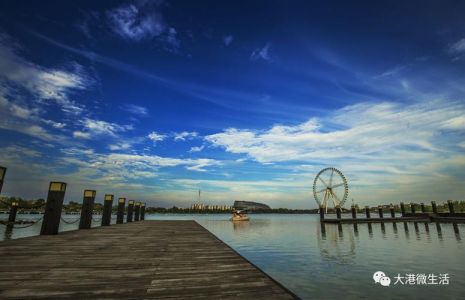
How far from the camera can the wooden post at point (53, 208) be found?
12547mm

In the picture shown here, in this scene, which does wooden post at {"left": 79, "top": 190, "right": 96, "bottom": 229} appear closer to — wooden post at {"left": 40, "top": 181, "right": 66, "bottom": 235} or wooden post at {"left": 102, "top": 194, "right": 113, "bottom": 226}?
wooden post at {"left": 40, "top": 181, "right": 66, "bottom": 235}

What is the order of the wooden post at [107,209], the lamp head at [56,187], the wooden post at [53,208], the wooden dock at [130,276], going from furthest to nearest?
1. the wooden post at [107,209]
2. the lamp head at [56,187]
3. the wooden post at [53,208]
4. the wooden dock at [130,276]

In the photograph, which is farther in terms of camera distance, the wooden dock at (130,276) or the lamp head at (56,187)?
the lamp head at (56,187)

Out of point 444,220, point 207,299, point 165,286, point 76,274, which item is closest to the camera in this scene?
point 207,299

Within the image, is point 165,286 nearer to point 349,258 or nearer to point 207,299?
point 207,299

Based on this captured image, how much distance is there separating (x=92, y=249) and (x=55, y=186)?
6.29m

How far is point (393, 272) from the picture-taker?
13320 millimetres

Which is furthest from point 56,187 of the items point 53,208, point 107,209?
point 107,209

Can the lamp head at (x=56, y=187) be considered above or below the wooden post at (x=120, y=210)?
above

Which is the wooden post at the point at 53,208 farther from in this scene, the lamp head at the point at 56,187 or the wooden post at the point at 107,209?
the wooden post at the point at 107,209

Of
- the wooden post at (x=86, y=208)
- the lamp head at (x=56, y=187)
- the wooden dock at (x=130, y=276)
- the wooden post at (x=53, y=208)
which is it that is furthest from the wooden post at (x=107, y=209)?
the wooden dock at (x=130, y=276)

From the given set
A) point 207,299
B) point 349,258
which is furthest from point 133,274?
point 349,258

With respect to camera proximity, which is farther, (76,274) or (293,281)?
(293,281)

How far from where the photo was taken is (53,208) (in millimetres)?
12812
